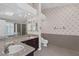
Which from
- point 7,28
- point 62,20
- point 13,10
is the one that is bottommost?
point 7,28

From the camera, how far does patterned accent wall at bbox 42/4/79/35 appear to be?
164 inches

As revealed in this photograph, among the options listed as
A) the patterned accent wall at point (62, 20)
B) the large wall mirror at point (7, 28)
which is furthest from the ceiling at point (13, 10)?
the patterned accent wall at point (62, 20)

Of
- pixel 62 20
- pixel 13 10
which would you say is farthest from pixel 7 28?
pixel 62 20

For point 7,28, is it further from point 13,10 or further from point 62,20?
point 62,20

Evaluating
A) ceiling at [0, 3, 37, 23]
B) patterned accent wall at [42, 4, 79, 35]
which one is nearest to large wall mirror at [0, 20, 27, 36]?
ceiling at [0, 3, 37, 23]

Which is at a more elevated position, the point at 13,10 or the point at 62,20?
the point at 13,10

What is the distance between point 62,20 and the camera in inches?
182

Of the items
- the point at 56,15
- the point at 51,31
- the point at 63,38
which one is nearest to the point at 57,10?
the point at 56,15

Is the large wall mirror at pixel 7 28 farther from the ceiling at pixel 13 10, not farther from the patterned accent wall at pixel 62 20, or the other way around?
the patterned accent wall at pixel 62 20

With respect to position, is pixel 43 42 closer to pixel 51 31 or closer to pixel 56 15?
pixel 51 31

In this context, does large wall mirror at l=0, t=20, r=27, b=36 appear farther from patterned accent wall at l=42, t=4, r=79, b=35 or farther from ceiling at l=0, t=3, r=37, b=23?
patterned accent wall at l=42, t=4, r=79, b=35

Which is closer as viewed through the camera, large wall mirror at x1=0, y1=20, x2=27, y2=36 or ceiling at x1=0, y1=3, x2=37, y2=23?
ceiling at x1=0, y1=3, x2=37, y2=23

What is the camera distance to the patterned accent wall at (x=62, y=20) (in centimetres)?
417

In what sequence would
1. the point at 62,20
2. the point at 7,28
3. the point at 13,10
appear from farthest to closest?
the point at 62,20, the point at 7,28, the point at 13,10
